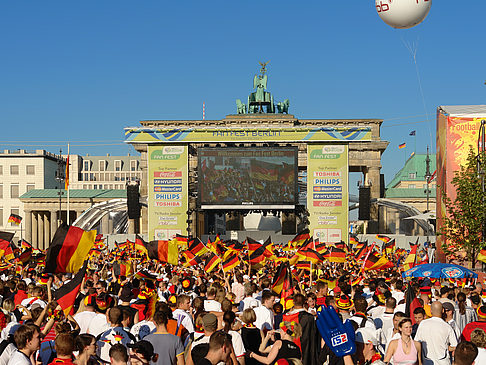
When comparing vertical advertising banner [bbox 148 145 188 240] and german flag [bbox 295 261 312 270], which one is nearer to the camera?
german flag [bbox 295 261 312 270]

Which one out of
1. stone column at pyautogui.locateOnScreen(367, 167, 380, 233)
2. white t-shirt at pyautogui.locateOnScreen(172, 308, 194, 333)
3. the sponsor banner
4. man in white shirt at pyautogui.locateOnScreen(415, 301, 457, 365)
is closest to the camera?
man in white shirt at pyautogui.locateOnScreen(415, 301, 457, 365)

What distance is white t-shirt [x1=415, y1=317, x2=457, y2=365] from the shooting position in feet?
28.8

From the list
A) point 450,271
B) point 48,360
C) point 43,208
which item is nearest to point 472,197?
point 450,271

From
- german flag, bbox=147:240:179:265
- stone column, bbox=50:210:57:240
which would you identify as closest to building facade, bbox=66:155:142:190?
stone column, bbox=50:210:57:240

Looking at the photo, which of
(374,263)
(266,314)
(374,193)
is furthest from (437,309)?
(374,193)

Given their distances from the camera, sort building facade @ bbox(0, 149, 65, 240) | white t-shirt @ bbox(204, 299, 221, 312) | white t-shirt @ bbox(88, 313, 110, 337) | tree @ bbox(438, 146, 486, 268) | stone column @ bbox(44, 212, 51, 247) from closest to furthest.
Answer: white t-shirt @ bbox(88, 313, 110, 337) < white t-shirt @ bbox(204, 299, 221, 312) < tree @ bbox(438, 146, 486, 268) < stone column @ bbox(44, 212, 51, 247) < building facade @ bbox(0, 149, 65, 240)

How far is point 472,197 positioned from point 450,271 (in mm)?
13006

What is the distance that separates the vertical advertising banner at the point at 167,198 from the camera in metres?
52.6

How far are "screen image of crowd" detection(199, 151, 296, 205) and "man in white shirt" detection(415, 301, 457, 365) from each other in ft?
140

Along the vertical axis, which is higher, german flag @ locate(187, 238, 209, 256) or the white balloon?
the white balloon

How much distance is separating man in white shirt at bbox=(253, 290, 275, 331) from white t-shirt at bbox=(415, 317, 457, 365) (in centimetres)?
201

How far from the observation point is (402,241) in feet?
192

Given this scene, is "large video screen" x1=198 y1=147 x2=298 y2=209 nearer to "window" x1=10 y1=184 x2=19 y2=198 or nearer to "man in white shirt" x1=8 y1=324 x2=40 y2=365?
"man in white shirt" x1=8 y1=324 x2=40 y2=365

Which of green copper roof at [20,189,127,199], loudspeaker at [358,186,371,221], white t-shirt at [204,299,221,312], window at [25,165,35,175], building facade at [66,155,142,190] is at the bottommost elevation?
white t-shirt at [204,299,221,312]
